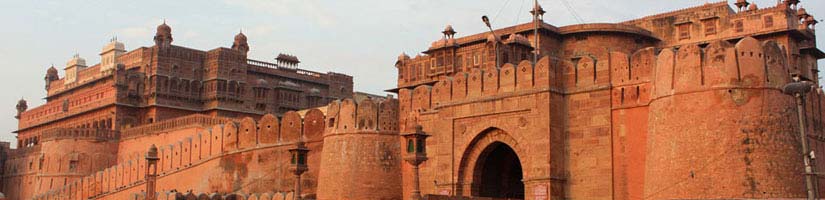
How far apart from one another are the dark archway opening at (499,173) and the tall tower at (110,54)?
38.9 metres

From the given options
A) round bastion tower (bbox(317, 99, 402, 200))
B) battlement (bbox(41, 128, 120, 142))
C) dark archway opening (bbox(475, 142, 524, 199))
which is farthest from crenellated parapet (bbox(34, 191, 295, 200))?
battlement (bbox(41, 128, 120, 142))

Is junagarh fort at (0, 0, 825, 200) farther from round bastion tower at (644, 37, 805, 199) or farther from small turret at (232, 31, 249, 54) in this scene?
small turret at (232, 31, 249, 54)

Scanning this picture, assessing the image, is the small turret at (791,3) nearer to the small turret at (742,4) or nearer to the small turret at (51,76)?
the small turret at (742,4)

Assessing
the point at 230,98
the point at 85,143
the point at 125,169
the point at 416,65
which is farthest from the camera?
the point at 230,98

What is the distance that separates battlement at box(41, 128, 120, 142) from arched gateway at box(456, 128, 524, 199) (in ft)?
103

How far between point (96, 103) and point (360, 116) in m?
34.2

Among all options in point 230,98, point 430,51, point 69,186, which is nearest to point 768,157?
point 430,51

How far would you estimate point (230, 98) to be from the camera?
59.4 m

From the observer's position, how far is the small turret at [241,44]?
205ft

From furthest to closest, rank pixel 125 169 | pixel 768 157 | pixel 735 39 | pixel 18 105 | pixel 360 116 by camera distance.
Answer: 1. pixel 18 105
2. pixel 125 169
3. pixel 735 39
4. pixel 360 116
5. pixel 768 157

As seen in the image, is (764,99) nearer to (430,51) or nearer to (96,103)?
(430,51)

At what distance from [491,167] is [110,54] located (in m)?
41.9

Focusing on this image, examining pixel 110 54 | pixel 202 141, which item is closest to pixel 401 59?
pixel 202 141

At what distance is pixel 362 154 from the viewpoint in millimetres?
31594
